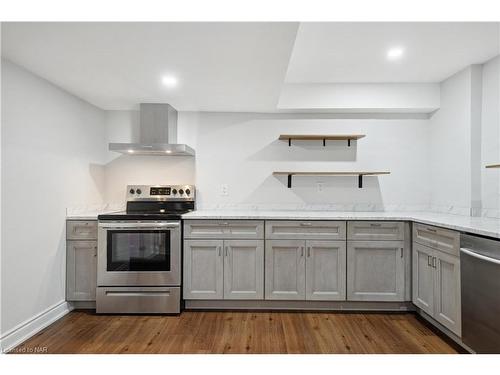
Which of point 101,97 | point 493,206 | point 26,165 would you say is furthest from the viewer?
point 101,97

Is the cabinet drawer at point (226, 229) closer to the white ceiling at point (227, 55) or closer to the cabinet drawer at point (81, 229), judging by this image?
the cabinet drawer at point (81, 229)

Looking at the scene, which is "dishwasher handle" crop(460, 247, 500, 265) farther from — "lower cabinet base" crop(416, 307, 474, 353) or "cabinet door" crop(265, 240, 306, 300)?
"cabinet door" crop(265, 240, 306, 300)

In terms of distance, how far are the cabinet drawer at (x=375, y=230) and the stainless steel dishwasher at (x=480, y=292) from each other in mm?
691

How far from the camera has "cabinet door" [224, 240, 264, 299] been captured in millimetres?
2771

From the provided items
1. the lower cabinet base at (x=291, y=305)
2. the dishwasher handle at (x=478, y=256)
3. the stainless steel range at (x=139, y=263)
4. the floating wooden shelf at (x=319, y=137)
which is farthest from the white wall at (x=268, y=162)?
the dishwasher handle at (x=478, y=256)

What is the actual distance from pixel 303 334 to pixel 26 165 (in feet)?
8.34

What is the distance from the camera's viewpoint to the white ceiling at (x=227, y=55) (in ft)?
5.81

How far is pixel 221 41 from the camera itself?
1847mm

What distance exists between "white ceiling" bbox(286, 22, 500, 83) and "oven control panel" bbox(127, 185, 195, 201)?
1.69 m

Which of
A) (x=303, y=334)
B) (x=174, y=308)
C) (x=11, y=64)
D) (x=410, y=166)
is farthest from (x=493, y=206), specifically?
(x=11, y=64)

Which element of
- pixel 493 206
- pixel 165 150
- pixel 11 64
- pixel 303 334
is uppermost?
pixel 11 64

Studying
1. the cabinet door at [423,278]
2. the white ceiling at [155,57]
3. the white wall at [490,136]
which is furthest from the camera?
the white wall at [490,136]

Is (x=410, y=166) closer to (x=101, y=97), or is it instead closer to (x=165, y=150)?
(x=165, y=150)

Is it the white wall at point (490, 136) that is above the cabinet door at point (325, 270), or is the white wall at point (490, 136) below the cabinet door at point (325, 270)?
above
